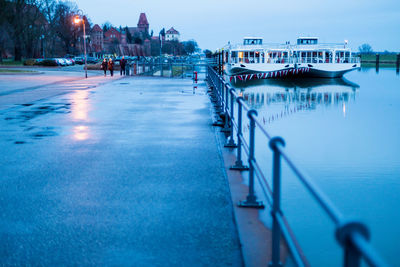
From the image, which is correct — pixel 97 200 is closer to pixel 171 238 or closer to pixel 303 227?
pixel 171 238

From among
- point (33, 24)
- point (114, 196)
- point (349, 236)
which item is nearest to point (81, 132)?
point (114, 196)

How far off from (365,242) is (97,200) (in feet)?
14.9

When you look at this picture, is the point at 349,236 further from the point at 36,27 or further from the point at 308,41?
the point at 36,27

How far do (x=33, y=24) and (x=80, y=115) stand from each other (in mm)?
70879

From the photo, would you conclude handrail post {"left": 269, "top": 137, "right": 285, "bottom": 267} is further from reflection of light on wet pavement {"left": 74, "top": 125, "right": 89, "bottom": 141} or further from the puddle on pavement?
the puddle on pavement

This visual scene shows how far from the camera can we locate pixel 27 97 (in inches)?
797

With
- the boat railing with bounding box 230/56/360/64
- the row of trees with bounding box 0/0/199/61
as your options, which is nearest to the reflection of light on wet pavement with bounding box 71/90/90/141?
the boat railing with bounding box 230/56/360/64

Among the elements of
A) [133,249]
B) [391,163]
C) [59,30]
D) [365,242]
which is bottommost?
[391,163]

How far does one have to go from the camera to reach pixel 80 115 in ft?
46.7

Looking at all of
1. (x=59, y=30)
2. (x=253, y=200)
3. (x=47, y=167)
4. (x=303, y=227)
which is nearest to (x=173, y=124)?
(x=47, y=167)

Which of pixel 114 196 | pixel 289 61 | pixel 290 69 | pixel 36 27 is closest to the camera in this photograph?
pixel 114 196

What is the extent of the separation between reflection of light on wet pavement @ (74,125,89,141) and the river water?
400cm

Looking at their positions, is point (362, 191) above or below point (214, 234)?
below

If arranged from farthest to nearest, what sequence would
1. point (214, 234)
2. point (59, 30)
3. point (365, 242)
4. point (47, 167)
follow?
point (59, 30) < point (47, 167) < point (214, 234) < point (365, 242)
